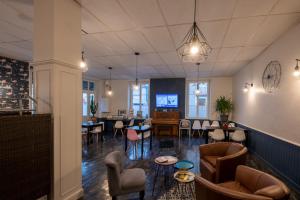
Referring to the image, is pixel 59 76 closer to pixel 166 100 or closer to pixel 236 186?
pixel 236 186

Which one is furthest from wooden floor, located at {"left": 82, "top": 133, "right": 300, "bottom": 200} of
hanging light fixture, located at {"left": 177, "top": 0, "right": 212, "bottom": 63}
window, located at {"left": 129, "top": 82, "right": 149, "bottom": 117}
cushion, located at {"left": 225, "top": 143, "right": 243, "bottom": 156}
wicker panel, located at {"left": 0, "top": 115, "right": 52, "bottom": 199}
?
window, located at {"left": 129, "top": 82, "right": 149, "bottom": 117}

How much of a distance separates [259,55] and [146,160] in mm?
4425

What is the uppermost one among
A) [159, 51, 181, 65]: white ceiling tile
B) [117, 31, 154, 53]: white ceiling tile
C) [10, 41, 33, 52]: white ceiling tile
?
[10, 41, 33, 52]: white ceiling tile

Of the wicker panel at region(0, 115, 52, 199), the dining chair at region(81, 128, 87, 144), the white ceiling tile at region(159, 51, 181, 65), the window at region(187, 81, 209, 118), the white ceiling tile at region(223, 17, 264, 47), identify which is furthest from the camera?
the window at region(187, 81, 209, 118)

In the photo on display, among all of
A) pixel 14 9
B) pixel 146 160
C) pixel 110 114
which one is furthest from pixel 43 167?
pixel 110 114

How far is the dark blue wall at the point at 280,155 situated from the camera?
3264 millimetres

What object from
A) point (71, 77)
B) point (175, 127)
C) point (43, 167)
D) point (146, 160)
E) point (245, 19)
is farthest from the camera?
point (175, 127)

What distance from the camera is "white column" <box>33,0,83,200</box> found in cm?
235

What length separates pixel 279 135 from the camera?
3.90 m

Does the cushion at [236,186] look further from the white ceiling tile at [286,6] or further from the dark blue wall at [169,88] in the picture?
the dark blue wall at [169,88]

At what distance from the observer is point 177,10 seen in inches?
107

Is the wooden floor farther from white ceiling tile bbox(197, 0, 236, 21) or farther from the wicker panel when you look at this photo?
white ceiling tile bbox(197, 0, 236, 21)

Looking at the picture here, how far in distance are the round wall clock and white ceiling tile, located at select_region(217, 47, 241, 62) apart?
0.88 metres

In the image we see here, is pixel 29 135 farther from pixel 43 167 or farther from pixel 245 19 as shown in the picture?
pixel 245 19
